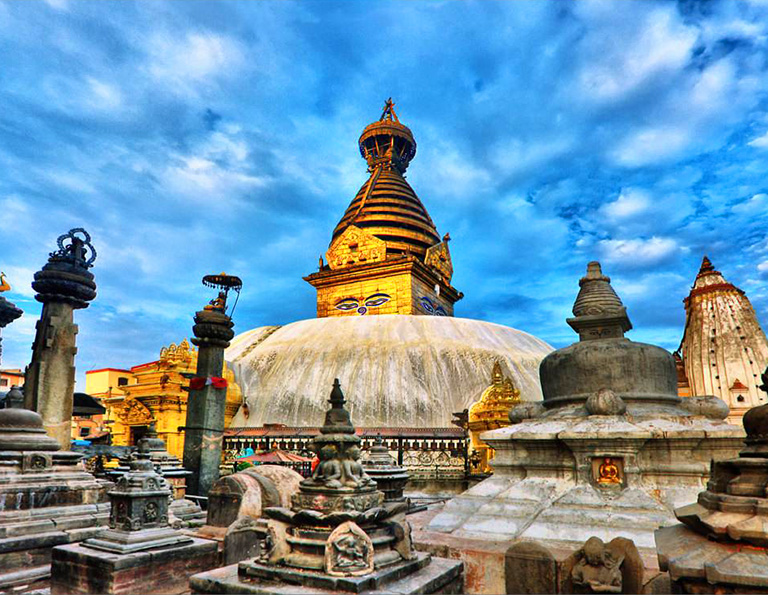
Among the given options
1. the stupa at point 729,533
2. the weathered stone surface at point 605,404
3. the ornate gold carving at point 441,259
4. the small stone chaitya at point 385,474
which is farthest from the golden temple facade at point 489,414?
the ornate gold carving at point 441,259

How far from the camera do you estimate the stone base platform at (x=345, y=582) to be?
421 cm

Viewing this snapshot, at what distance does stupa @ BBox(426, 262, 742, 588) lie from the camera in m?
6.61

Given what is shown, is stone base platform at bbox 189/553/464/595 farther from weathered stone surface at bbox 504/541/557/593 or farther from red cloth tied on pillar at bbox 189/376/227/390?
red cloth tied on pillar at bbox 189/376/227/390

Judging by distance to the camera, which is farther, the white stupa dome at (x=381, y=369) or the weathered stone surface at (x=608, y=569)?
the white stupa dome at (x=381, y=369)

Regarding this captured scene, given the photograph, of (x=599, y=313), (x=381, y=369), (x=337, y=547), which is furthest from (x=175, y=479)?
(x=381, y=369)

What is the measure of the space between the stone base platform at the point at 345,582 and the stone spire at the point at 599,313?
6.94m

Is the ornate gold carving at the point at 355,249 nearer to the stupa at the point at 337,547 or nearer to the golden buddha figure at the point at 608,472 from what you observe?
the golden buddha figure at the point at 608,472

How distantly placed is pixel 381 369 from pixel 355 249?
17.0 meters

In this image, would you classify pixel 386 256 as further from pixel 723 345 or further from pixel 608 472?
pixel 608 472

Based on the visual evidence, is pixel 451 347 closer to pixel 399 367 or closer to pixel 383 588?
pixel 399 367

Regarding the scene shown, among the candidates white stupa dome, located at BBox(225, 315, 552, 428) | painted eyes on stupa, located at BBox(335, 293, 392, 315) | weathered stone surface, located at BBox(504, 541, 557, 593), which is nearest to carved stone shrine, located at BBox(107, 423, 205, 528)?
weathered stone surface, located at BBox(504, 541, 557, 593)

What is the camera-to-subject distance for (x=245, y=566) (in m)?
4.70

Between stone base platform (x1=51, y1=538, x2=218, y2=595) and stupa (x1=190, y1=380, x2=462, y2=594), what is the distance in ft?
5.05

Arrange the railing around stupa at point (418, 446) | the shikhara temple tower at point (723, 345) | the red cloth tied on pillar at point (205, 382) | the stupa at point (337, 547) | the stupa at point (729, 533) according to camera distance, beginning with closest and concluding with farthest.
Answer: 1. the stupa at point (729, 533)
2. the stupa at point (337, 547)
3. the red cloth tied on pillar at point (205, 382)
4. the railing around stupa at point (418, 446)
5. the shikhara temple tower at point (723, 345)
